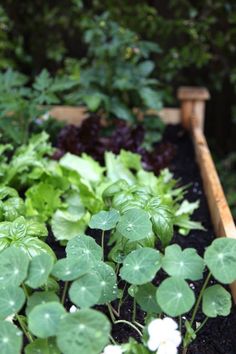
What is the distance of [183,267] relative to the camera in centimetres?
108

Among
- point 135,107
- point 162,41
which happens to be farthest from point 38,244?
point 162,41

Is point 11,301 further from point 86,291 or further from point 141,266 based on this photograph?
point 141,266

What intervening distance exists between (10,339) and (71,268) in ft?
0.60

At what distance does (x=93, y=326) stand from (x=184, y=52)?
95.5 inches

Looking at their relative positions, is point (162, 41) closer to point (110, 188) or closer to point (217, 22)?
point (217, 22)

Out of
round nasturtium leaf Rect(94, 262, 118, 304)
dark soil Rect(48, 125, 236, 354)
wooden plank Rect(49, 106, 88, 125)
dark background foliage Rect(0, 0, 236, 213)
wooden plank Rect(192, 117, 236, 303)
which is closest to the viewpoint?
round nasturtium leaf Rect(94, 262, 118, 304)

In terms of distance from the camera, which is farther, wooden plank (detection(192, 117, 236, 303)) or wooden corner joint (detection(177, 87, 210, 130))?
wooden corner joint (detection(177, 87, 210, 130))

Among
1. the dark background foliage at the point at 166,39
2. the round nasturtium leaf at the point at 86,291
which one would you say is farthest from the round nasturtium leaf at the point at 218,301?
the dark background foliage at the point at 166,39

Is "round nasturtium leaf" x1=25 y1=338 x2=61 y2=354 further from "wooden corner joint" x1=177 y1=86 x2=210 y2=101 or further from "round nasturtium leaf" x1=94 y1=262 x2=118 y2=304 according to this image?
"wooden corner joint" x1=177 y1=86 x2=210 y2=101

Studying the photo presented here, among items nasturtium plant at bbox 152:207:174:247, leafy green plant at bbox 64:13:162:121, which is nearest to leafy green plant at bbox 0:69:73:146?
leafy green plant at bbox 64:13:162:121

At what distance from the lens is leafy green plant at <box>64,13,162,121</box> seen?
2.61m

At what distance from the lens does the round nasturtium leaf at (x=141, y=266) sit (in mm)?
1062

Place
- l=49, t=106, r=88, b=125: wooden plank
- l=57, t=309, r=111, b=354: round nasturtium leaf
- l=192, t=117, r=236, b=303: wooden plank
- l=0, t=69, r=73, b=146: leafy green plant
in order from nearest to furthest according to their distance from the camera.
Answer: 1. l=57, t=309, r=111, b=354: round nasturtium leaf
2. l=192, t=117, r=236, b=303: wooden plank
3. l=0, t=69, r=73, b=146: leafy green plant
4. l=49, t=106, r=88, b=125: wooden plank

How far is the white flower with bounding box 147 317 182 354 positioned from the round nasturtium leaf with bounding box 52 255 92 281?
0.57ft
